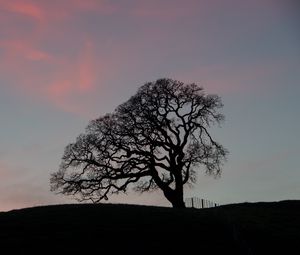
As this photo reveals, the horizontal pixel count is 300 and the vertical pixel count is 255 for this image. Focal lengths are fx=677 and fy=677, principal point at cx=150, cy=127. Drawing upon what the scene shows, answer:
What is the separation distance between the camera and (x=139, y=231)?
3688 cm

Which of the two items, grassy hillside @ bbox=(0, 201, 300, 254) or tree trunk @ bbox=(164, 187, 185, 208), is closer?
grassy hillside @ bbox=(0, 201, 300, 254)

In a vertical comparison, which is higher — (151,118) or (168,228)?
(151,118)

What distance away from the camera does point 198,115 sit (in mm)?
65938

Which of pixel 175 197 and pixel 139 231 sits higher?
pixel 175 197

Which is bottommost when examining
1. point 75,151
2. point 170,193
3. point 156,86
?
point 170,193

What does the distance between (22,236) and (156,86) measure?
106 feet

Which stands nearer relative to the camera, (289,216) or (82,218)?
(82,218)

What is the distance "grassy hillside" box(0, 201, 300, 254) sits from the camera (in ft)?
111

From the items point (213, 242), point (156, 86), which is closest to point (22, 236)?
point (213, 242)

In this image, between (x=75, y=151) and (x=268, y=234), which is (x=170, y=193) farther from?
(x=268, y=234)

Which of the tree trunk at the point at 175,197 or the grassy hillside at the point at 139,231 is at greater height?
the tree trunk at the point at 175,197

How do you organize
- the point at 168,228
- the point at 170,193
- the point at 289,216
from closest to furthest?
the point at 168,228 < the point at 289,216 < the point at 170,193

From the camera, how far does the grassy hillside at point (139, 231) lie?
33844 millimetres

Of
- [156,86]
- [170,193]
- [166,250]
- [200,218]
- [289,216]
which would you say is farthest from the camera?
[156,86]
